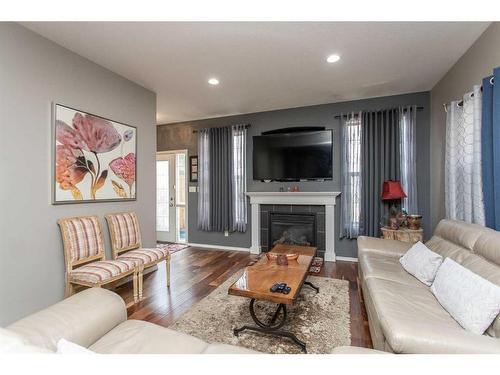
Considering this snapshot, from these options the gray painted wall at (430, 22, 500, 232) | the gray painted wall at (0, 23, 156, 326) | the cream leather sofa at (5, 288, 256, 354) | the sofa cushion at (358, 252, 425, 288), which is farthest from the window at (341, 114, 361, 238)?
the gray painted wall at (0, 23, 156, 326)

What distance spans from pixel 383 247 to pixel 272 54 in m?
2.45

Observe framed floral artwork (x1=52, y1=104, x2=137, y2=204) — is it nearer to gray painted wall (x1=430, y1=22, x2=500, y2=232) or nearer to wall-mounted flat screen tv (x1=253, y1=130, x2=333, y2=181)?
wall-mounted flat screen tv (x1=253, y1=130, x2=333, y2=181)

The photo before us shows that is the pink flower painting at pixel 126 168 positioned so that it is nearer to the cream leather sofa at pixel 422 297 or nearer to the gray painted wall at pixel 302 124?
the gray painted wall at pixel 302 124

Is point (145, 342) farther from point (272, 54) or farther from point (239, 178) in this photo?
point (239, 178)

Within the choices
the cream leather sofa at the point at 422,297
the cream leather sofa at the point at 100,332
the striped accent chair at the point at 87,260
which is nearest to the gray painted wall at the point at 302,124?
the cream leather sofa at the point at 422,297

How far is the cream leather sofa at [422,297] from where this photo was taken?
3.33 feet

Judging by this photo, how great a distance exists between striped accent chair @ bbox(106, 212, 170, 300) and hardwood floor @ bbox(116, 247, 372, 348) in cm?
21

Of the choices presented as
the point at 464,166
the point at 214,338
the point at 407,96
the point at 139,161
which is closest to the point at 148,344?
the point at 214,338

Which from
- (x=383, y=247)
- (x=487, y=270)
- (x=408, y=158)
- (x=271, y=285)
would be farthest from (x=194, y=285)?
(x=408, y=158)

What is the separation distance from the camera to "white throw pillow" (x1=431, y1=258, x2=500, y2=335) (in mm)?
1259

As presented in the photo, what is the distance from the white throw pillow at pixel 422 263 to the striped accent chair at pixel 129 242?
2.63 meters
